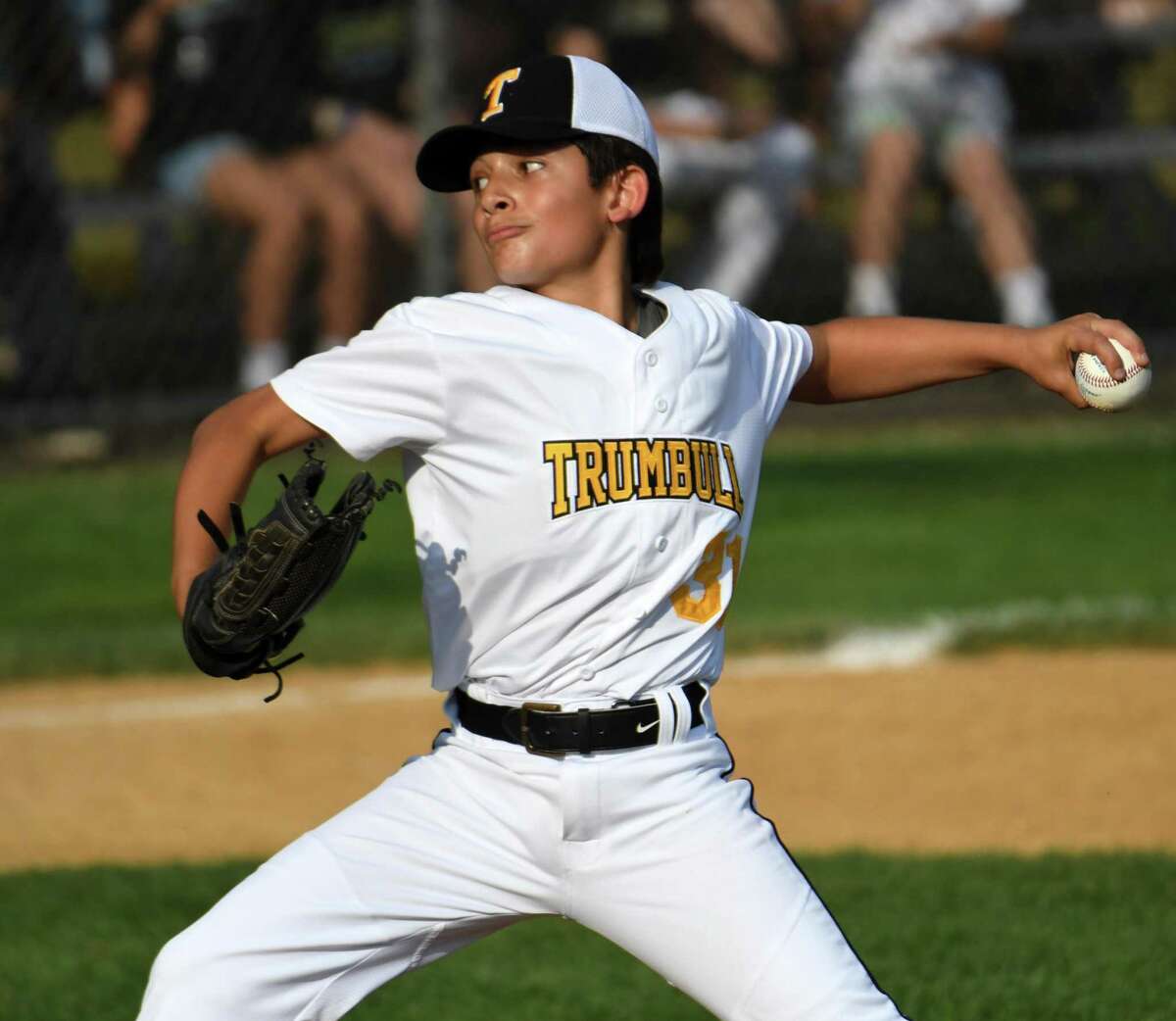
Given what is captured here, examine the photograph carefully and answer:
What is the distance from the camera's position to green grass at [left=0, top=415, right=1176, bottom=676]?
678 cm

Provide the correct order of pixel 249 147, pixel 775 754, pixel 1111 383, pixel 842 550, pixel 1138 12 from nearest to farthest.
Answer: pixel 1111 383 → pixel 775 754 → pixel 842 550 → pixel 249 147 → pixel 1138 12

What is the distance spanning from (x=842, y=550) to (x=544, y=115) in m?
5.37

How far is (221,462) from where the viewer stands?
104 inches

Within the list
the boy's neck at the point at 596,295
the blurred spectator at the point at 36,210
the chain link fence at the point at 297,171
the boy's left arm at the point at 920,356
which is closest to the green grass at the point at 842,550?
the blurred spectator at the point at 36,210

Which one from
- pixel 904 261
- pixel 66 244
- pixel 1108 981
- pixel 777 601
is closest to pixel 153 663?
pixel 777 601

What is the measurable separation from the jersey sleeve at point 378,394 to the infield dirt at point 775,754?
2.21 m

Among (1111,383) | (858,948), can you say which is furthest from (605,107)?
(858,948)

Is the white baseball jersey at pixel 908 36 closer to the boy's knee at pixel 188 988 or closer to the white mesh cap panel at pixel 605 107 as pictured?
the white mesh cap panel at pixel 605 107

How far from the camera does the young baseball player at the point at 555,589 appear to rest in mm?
2455

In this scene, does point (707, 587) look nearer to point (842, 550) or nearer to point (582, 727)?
point (582, 727)

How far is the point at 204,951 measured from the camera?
2391mm

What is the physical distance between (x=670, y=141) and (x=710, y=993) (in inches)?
296

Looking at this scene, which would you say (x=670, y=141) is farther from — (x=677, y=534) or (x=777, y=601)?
(x=677, y=534)

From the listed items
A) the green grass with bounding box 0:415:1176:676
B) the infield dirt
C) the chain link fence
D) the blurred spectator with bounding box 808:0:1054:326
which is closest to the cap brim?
the infield dirt
